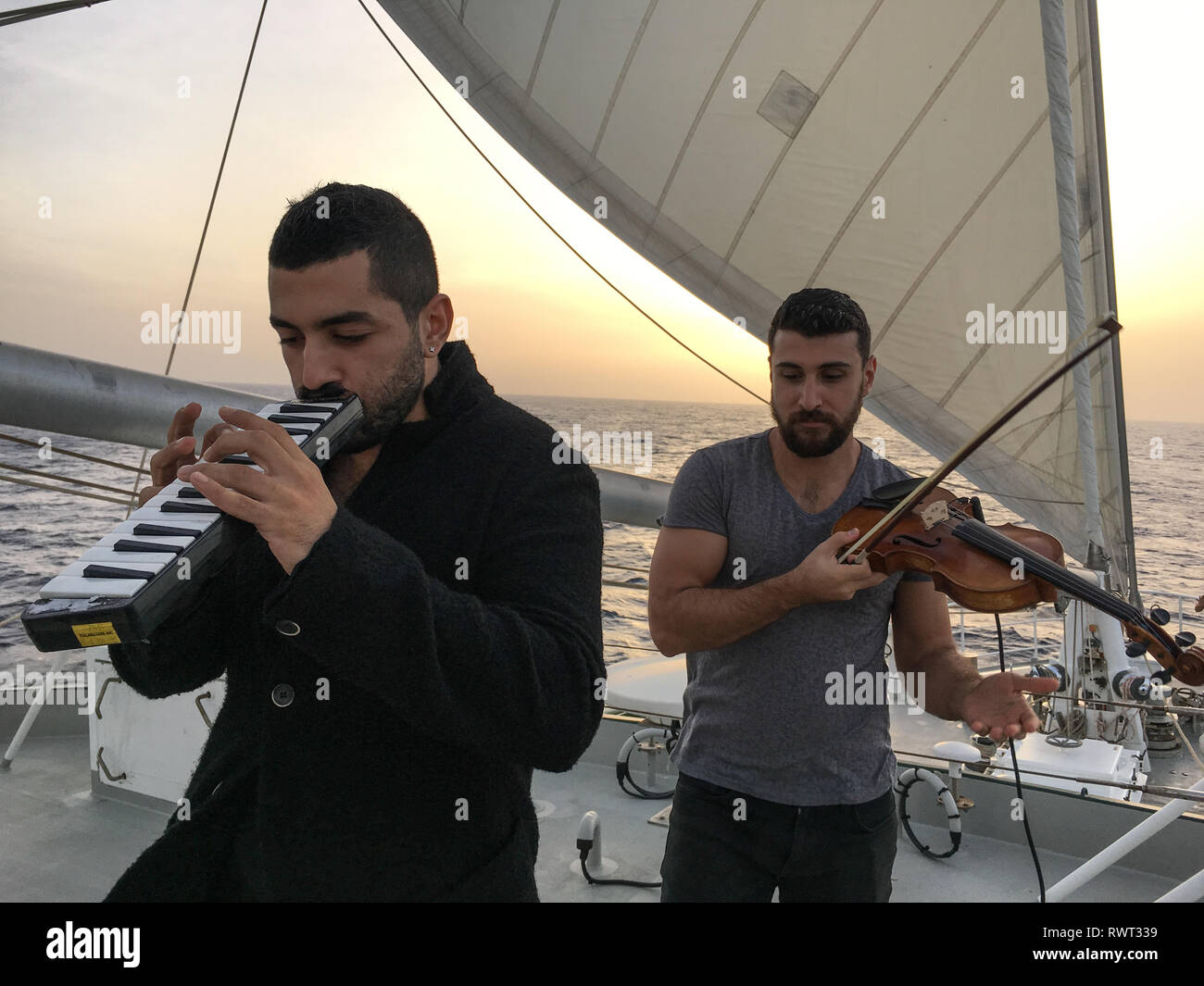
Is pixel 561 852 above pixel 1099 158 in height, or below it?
below

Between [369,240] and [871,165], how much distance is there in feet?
13.6

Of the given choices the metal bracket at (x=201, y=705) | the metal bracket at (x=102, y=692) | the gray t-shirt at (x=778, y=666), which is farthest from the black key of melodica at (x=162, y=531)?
the metal bracket at (x=102, y=692)

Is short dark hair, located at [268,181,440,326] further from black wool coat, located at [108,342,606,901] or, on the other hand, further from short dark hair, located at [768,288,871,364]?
short dark hair, located at [768,288,871,364]

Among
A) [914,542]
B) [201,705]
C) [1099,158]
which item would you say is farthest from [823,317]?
[1099,158]

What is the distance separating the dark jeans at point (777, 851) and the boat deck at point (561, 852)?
4.52 feet

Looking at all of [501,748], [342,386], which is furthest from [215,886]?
[342,386]

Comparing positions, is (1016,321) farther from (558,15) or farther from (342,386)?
(342,386)

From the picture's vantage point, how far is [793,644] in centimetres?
179

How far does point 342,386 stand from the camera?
0.95 meters

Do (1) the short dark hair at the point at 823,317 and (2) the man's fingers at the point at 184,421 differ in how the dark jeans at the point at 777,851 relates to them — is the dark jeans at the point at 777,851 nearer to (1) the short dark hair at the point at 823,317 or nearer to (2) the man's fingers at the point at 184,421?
(1) the short dark hair at the point at 823,317

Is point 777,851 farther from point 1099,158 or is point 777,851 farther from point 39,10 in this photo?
point 1099,158

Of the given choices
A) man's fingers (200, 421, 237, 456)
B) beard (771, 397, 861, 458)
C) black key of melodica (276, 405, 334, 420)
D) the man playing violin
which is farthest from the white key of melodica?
beard (771, 397, 861, 458)

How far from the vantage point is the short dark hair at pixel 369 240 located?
3.16 feet

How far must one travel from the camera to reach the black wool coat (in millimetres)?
816
